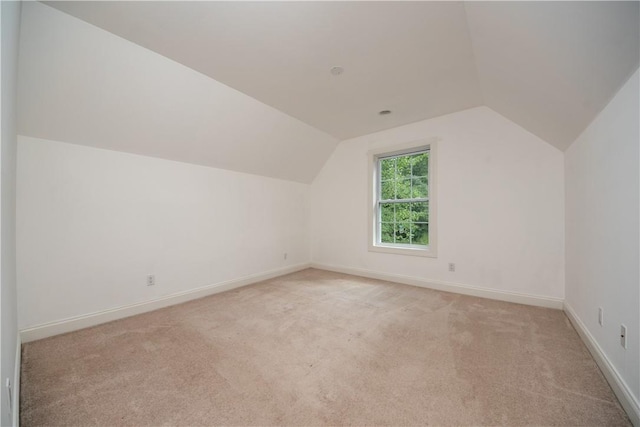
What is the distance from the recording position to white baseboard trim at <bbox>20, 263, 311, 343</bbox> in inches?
82.9

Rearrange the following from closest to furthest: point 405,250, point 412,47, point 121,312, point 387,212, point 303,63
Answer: point 412,47
point 303,63
point 121,312
point 405,250
point 387,212

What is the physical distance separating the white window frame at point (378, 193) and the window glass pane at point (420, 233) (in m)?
0.08

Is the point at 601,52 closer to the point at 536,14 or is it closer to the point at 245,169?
the point at 536,14

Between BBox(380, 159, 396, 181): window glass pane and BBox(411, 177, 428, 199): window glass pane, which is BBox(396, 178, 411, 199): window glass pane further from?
BBox(380, 159, 396, 181): window glass pane

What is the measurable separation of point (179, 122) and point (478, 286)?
4.10 m

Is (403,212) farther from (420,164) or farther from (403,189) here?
(420,164)

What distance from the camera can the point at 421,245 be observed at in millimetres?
3848

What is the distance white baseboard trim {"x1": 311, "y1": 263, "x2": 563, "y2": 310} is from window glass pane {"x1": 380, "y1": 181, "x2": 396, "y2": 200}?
128 centimetres

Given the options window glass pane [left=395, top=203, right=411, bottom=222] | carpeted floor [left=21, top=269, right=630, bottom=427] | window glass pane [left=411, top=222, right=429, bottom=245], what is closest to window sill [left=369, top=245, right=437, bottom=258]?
window glass pane [left=411, top=222, right=429, bottom=245]

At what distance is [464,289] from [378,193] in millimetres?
1928

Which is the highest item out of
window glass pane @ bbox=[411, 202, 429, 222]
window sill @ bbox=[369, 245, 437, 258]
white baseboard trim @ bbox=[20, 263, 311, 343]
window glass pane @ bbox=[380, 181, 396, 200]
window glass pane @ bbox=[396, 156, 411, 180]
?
window glass pane @ bbox=[396, 156, 411, 180]

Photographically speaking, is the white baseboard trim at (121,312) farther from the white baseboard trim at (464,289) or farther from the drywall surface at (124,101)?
the white baseboard trim at (464,289)

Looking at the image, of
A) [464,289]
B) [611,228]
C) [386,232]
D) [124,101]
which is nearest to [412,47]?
[611,228]

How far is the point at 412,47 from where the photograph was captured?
204cm
